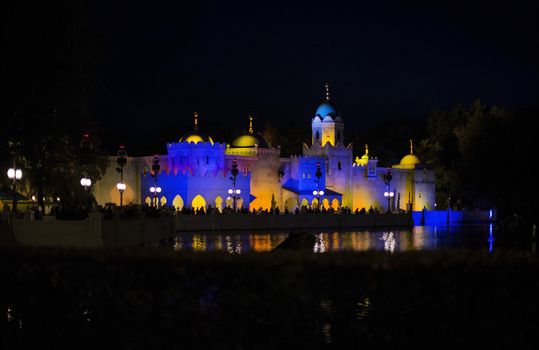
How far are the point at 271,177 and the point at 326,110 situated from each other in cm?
1095

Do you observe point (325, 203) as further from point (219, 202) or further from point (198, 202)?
point (198, 202)

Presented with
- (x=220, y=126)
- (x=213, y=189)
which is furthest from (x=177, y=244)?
(x=220, y=126)

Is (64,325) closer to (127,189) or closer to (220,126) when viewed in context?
(127,189)

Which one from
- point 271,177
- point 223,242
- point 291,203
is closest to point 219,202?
point 271,177

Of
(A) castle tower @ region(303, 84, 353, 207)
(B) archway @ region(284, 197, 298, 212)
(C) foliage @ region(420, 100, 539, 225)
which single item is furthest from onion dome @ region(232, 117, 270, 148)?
(C) foliage @ region(420, 100, 539, 225)

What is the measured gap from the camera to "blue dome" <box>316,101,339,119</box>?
76.7m

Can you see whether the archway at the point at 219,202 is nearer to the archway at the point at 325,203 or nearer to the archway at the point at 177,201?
the archway at the point at 177,201

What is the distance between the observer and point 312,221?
160ft

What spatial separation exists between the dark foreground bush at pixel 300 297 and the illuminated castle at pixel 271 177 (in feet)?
149

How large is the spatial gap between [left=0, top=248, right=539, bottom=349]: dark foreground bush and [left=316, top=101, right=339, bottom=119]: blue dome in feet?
213

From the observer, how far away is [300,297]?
1054 centimetres

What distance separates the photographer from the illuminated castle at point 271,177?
60594 mm

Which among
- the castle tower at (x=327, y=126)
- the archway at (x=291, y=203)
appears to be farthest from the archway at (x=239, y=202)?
the castle tower at (x=327, y=126)

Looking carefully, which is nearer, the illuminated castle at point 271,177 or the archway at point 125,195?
the illuminated castle at point 271,177
